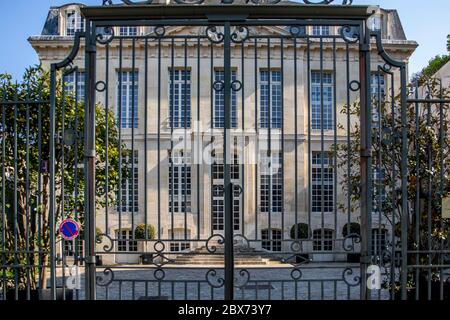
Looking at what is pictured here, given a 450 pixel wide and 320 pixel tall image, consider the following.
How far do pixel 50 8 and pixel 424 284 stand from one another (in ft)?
70.4

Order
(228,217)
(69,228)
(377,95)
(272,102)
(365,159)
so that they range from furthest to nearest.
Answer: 1. (272,102)
2. (377,95)
3. (69,228)
4. (365,159)
5. (228,217)

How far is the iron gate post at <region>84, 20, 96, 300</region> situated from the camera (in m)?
6.30

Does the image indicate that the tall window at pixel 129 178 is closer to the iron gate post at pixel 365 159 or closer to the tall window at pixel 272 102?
the iron gate post at pixel 365 159

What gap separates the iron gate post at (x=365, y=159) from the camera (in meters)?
6.23

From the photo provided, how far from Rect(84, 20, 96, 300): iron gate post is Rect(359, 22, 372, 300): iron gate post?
301 cm

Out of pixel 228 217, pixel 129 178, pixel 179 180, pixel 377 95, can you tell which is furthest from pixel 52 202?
pixel 377 95

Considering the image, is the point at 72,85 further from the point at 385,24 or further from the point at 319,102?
the point at 385,24

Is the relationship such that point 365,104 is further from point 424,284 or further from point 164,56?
point 164,56

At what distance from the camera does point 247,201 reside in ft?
62.3

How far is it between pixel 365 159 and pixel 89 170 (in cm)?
313

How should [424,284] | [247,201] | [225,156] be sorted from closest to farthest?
[225,156]
[424,284]
[247,201]

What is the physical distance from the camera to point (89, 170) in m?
6.38
